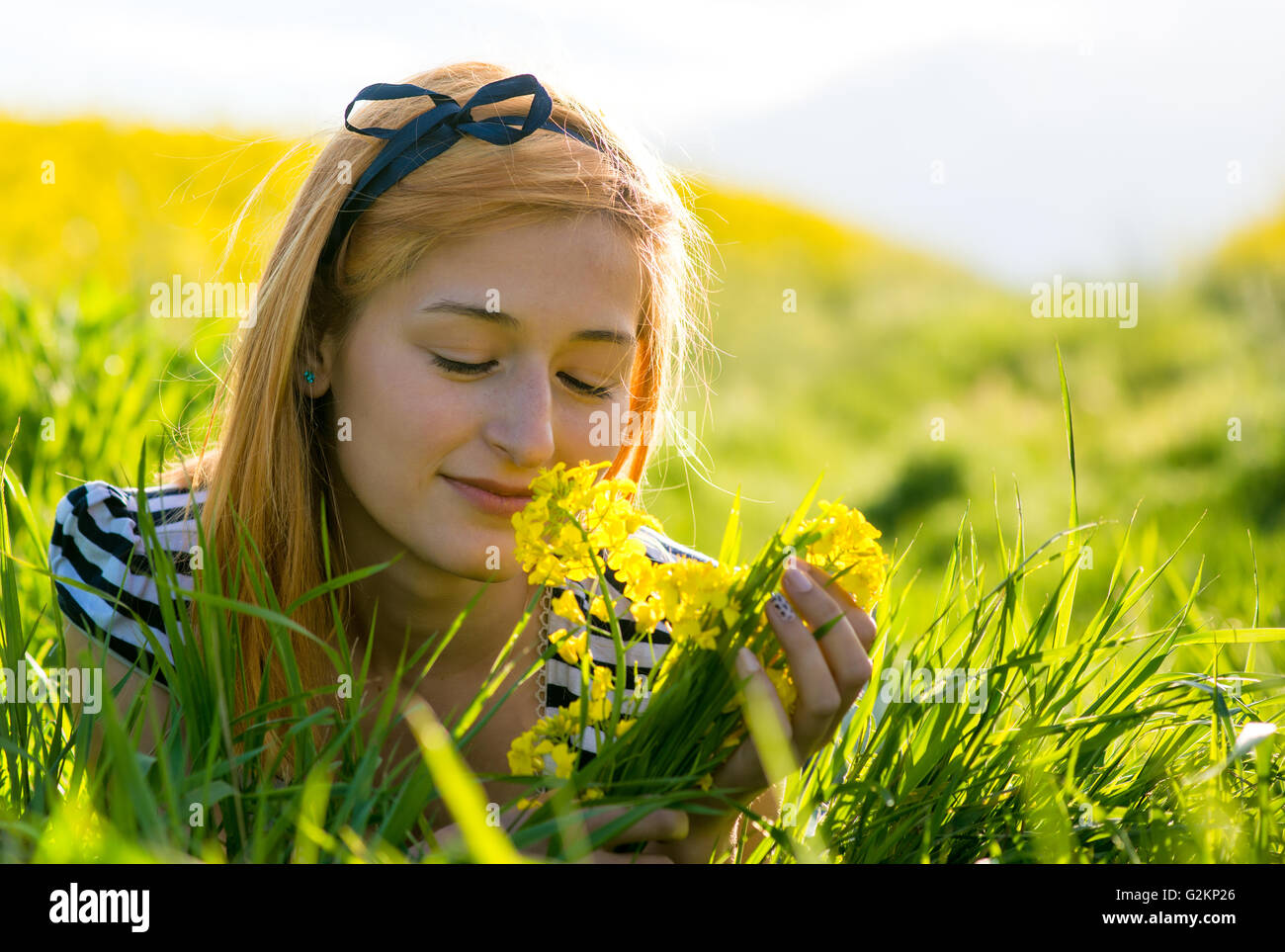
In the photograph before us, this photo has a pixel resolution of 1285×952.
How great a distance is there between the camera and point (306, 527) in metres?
2.20

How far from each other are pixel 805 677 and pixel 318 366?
129 centimetres

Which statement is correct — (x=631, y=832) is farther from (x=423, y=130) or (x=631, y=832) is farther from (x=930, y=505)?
(x=930, y=505)

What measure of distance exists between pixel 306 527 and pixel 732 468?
7134 millimetres

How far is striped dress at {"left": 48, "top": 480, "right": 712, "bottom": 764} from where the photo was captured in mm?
2125

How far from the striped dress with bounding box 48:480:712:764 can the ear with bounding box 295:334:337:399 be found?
0.36m

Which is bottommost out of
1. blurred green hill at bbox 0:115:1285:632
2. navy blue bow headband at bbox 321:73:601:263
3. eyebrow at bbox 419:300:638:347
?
blurred green hill at bbox 0:115:1285:632

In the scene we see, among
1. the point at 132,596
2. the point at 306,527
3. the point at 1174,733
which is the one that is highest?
the point at 306,527

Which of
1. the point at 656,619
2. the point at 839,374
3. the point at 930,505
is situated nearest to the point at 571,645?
the point at 656,619

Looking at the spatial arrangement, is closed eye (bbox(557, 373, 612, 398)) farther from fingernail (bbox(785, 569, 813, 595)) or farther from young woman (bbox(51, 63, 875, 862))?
fingernail (bbox(785, 569, 813, 595))

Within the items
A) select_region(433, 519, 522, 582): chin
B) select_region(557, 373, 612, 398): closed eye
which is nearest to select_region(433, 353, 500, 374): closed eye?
select_region(557, 373, 612, 398): closed eye
